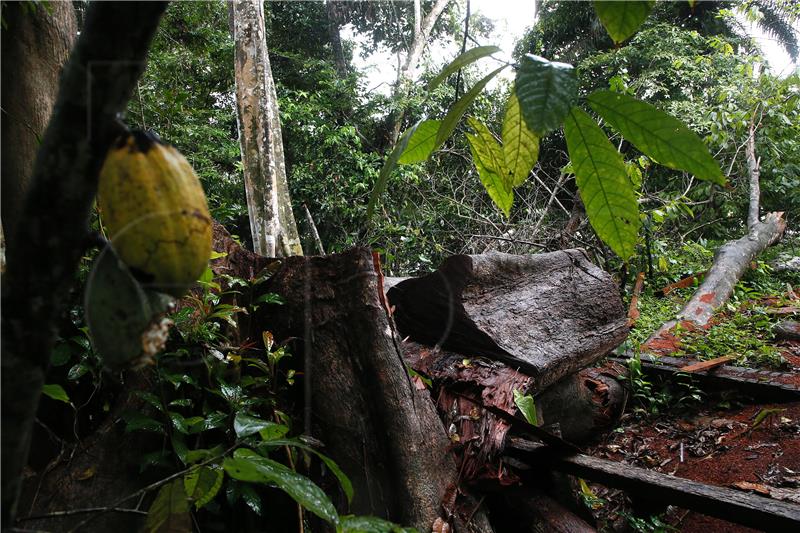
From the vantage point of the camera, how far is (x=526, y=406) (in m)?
2.11

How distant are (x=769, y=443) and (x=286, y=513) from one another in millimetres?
2658

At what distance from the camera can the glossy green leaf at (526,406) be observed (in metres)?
2.08

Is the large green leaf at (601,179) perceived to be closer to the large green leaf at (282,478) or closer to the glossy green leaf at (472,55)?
the glossy green leaf at (472,55)

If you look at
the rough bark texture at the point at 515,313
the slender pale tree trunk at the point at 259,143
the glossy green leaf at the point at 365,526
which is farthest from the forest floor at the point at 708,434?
the slender pale tree trunk at the point at 259,143

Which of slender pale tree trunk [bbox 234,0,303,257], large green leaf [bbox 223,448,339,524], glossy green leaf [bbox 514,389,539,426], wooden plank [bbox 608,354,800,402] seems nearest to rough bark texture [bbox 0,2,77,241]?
large green leaf [bbox 223,448,339,524]

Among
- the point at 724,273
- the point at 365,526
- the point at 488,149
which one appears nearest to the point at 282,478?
the point at 365,526

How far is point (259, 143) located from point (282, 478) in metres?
4.51

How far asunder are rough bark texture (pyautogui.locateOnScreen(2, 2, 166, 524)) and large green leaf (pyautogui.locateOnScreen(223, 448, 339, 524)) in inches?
12.7

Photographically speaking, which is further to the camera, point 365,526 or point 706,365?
point 706,365

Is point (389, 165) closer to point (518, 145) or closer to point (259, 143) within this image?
point (518, 145)

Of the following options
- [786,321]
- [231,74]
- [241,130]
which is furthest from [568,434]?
[231,74]

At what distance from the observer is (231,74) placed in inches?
318

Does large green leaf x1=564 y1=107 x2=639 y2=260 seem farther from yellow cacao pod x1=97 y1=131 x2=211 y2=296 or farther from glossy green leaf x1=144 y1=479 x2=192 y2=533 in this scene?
glossy green leaf x1=144 y1=479 x2=192 y2=533

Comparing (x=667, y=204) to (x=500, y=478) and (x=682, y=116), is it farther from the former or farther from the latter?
(x=500, y=478)
